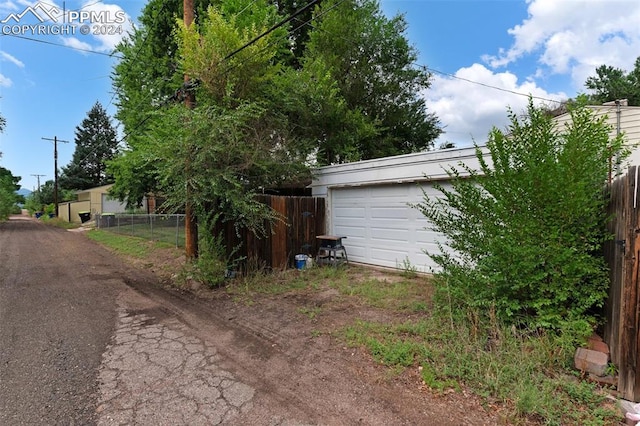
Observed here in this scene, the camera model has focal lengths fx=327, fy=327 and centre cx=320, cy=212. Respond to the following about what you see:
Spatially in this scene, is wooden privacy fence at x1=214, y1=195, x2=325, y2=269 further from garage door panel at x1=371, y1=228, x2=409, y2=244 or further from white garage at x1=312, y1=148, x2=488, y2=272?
garage door panel at x1=371, y1=228, x2=409, y2=244

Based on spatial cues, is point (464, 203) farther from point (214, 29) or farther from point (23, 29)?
point (23, 29)

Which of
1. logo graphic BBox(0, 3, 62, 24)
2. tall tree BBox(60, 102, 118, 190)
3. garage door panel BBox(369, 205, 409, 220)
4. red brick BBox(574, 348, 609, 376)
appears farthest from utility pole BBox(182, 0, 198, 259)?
tall tree BBox(60, 102, 118, 190)

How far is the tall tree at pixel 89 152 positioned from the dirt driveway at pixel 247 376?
41.9 meters

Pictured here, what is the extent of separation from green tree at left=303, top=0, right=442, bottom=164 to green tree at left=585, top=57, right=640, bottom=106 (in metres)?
12.8

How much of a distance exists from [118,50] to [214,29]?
328 inches

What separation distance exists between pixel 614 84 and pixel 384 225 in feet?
74.8

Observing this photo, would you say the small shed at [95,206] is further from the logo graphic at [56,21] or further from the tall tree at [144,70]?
the logo graphic at [56,21]

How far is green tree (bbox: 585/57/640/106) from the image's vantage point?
1959cm

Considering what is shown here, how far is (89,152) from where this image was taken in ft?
139

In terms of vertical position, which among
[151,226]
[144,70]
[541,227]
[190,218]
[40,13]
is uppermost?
[144,70]

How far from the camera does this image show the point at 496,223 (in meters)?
3.77

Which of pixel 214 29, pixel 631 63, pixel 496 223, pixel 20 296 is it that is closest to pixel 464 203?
pixel 496 223

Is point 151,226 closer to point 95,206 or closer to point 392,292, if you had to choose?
point 392,292

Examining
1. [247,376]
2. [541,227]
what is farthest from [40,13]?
[541,227]
